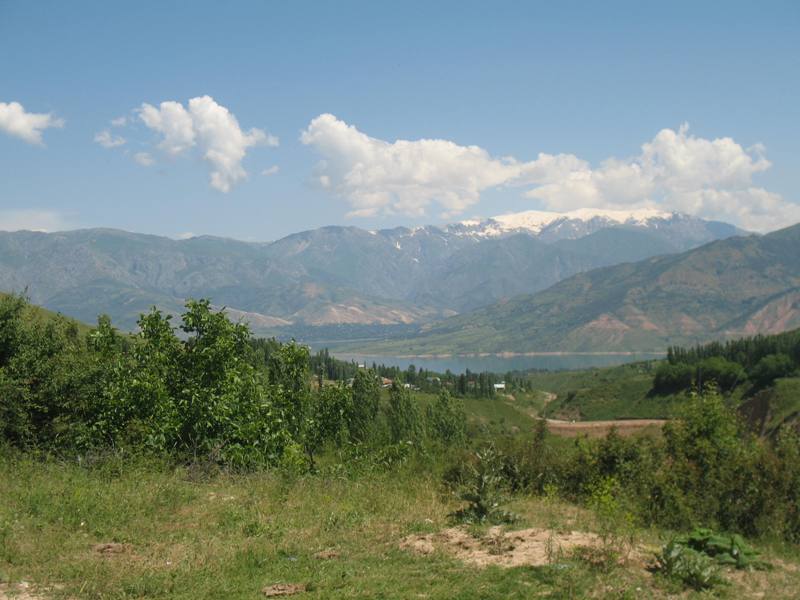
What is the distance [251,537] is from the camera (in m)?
11.6

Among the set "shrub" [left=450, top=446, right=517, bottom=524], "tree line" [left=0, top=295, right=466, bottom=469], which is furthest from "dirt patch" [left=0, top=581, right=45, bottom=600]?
"tree line" [left=0, top=295, right=466, bottom=469]

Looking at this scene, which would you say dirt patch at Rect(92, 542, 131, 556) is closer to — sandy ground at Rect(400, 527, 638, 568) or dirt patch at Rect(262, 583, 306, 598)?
dirt patch at Rect(262, 583, 306, 598)

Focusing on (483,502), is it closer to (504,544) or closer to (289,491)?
(504,544)

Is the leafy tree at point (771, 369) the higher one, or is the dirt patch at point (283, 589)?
the dirt patch at point (283, 589)

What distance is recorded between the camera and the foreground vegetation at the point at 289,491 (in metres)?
9.64

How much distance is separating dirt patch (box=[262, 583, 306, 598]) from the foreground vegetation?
19 centimetres

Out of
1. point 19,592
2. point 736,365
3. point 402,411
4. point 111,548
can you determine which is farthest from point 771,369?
point 19,592

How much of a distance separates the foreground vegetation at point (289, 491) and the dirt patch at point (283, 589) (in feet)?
0.61

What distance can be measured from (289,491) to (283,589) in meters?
5.25

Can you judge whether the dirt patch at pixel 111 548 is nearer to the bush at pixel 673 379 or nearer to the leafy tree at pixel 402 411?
the leafy tree at pixel 402 411

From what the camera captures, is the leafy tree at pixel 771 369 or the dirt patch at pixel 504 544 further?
the leafy tree at pixel 771 369

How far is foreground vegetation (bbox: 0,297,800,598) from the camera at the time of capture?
31.6ft

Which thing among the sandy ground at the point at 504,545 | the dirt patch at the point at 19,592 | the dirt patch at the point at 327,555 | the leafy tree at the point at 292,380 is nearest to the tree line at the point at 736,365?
the leafy tree at the point at 292,380

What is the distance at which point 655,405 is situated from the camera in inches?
6786
